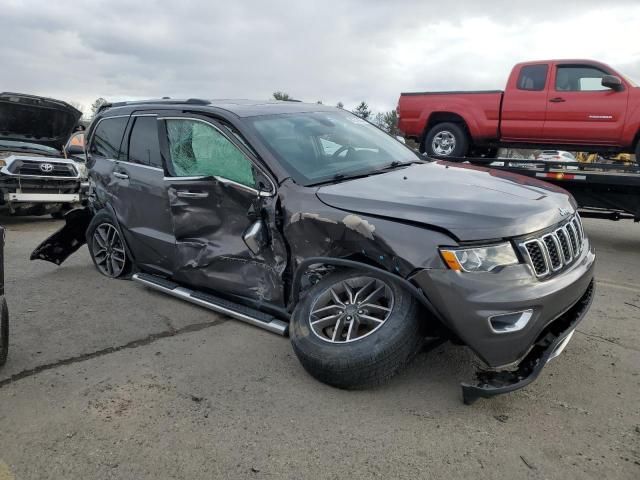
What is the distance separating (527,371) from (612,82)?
Answer: 22.8 ft

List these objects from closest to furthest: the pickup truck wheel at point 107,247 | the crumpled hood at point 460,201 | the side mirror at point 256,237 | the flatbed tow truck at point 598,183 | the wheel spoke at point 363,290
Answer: the crumpled hood at point 460,201 → the wheel spoke at point 363,290 → the side mirror at point 256,237 → the pickup truck wheel at point 107,247 → the flatbed tow truck at point 598,183

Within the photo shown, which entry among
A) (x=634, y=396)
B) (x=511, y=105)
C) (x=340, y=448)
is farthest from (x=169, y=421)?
(x=511, y=105)

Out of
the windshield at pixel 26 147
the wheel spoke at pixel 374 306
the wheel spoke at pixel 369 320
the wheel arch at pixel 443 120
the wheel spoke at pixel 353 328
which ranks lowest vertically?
the wheel spoke at pixel 353 328

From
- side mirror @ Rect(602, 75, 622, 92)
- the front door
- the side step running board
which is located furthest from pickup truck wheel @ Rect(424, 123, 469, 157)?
the side step running board

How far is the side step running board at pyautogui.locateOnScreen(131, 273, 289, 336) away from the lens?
3643 mm

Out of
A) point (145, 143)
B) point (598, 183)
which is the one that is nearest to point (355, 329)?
point (145, 143)

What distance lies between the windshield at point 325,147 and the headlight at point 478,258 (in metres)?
1.12

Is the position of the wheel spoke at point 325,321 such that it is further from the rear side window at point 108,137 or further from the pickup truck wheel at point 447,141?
the pickup truck wheel at point 447,141

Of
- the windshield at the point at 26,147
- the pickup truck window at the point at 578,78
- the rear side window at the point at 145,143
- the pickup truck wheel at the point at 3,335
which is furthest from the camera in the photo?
the windshield at the point at 26,147

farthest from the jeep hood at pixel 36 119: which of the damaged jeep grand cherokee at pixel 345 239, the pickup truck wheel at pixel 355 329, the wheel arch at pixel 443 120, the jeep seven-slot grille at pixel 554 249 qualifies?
the jeep seven-slot grille at pixel 554 249

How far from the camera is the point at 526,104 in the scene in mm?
8820

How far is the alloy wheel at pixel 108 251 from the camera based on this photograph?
209 inches

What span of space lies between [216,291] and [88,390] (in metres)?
1.20

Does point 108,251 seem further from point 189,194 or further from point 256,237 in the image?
point 256,237
